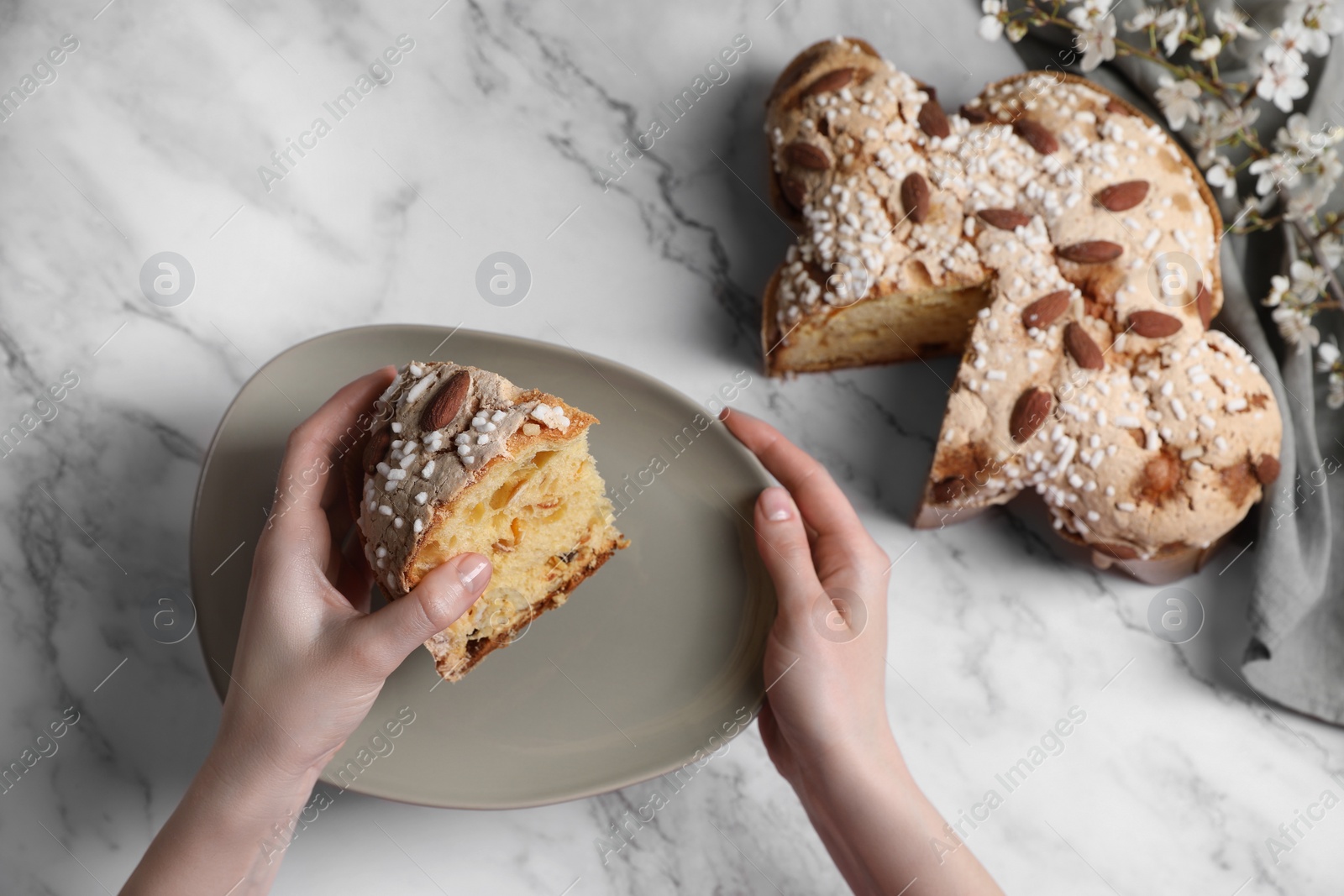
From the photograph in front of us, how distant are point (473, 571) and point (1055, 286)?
1723mm

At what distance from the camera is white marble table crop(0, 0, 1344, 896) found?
9.01ft

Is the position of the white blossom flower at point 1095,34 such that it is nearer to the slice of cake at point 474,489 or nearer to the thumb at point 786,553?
the thumb at point 786,553

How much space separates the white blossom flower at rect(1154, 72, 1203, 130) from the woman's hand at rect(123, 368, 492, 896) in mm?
2272

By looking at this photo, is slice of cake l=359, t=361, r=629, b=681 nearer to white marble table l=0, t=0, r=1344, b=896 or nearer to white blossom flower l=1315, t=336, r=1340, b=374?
white marble table l=0, t=0, r=1344, b=896

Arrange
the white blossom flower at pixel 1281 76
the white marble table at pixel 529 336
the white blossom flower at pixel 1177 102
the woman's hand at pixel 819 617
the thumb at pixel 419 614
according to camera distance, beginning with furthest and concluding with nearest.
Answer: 1. the white marble table at pixel 529 336
2. the white blossom flower at pixel 1177 102
3. the white blossom flower at pixel 1281 76
4. the woman's hand at pixel 819 617
5. the thumb at pixel 419 614

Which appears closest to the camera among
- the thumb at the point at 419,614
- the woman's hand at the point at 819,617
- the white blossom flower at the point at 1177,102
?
the thumb at the point at 419,614

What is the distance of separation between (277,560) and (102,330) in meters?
1.27

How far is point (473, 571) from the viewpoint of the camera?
1995mm

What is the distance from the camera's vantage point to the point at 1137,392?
254cm

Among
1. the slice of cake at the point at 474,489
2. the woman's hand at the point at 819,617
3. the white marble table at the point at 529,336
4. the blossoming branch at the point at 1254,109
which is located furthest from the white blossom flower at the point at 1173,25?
the slice of cake at the point at 474,489

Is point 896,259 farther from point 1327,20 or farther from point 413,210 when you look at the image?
point 413,210

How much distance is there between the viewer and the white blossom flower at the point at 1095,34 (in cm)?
258

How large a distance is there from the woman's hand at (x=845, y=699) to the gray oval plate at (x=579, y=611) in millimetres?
132

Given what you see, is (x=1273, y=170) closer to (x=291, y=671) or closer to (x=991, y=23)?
(x=991, y=23)
